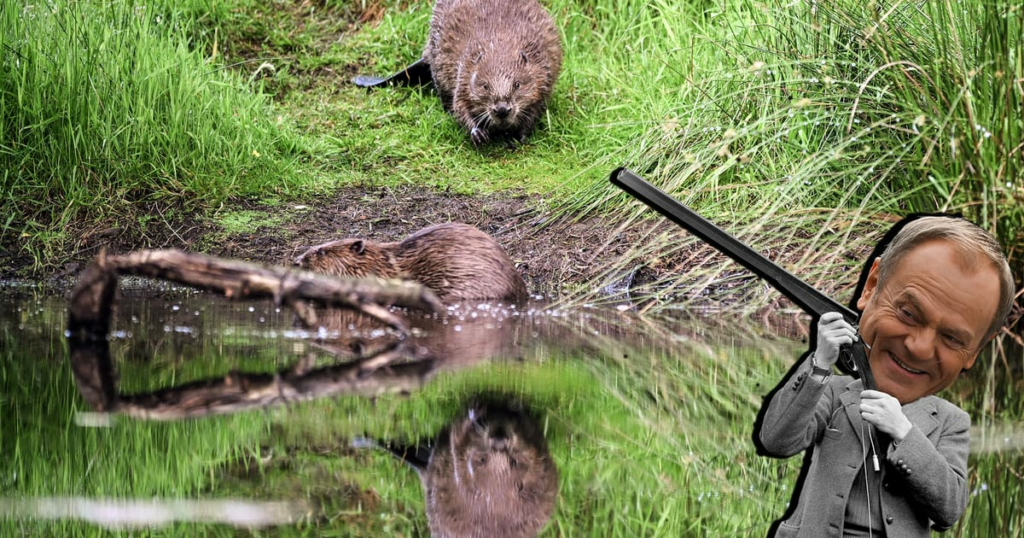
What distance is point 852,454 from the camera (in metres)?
1.75

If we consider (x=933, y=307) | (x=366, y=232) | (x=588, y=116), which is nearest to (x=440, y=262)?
(x=366, y=232)

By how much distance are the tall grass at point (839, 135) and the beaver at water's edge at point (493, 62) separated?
51.1 inches

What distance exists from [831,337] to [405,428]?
127 cm

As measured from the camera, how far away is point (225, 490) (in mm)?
2189

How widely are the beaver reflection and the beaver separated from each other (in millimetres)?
1959

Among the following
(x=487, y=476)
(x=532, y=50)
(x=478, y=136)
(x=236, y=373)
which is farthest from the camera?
(x=532, y=50)

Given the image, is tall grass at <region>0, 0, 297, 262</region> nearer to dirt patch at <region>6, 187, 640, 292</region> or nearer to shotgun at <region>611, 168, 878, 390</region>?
dirt patch at <region>6, 187, 640, 292</region>

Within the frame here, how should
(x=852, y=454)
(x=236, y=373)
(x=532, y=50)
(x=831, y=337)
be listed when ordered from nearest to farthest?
1. (x=831, y=337)
2. (x=852, y=454)
3. (x=236, y=373)
4. (x=532, y=50)

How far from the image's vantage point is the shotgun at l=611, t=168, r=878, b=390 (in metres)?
1.66

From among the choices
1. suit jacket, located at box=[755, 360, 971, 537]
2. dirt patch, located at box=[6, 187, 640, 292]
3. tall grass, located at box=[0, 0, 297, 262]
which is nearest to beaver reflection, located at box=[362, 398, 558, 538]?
suit jacket, located at box=[755, 360, 971, 537]

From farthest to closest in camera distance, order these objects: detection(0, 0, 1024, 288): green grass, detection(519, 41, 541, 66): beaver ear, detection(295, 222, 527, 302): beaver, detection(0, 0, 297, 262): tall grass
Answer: detection(519, 41, 541, 66): beaver ear < detection(0, 0, 297, 262): tall grass < detection(295, 222, 527, 302): beaver < detection(0, 0, 1024, 288): green grass

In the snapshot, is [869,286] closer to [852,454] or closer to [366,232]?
[852,454]

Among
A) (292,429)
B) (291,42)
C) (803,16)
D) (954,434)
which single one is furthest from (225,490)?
(291,42)

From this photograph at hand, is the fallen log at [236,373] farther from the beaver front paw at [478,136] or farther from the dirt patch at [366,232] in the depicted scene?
the beaver front paw at [478,136]
